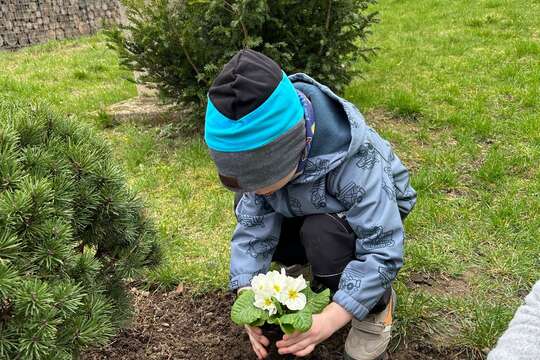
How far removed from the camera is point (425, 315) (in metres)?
2.41

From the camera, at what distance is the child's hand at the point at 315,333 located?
1854 millimetres

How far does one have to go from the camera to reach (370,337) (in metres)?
2.12

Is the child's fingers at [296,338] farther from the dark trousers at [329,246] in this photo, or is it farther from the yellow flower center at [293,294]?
the dark trousers at [329,246]

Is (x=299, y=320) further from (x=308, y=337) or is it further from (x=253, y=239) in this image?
(x=253, y=239)

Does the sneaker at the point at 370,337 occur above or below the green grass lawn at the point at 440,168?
above

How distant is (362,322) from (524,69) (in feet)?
14.2

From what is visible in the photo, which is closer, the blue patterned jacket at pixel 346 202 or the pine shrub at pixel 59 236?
the pine shrub at pixel 59 236

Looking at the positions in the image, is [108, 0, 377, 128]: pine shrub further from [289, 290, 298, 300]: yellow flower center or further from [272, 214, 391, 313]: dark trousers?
[289, 290, 298, 300]: yellow flower center

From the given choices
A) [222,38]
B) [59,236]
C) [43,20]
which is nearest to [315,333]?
[59,236]

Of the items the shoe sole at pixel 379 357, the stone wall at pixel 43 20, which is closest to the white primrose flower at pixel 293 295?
the shoe sole at pixel 379 357

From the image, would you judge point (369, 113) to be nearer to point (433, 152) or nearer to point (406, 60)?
point (433, 152)

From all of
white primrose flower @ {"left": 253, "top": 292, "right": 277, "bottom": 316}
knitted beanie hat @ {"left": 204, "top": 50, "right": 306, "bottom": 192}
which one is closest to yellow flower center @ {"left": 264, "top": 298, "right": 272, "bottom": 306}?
white primrose flower @ {"left": 253, "top": 292, "right": 277, "bottom": 316}

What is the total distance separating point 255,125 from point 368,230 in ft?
1.84

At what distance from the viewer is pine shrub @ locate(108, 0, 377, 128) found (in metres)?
4.27
